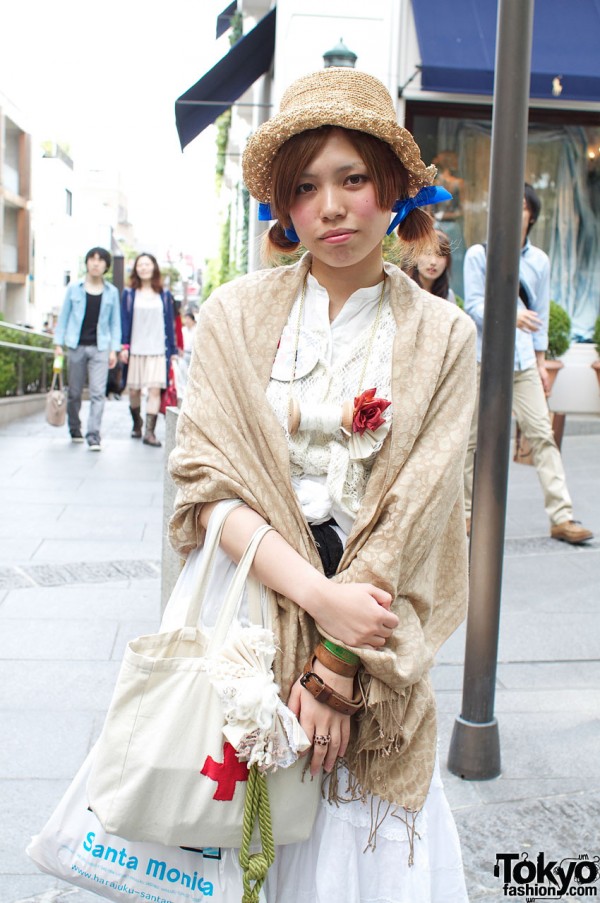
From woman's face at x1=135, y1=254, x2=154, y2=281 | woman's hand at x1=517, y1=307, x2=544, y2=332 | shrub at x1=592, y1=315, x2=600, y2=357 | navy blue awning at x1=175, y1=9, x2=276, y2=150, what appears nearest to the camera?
woman's hand at x1=517, y1=307, x2=544, y2=332

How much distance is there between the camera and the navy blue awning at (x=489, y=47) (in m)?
9.57

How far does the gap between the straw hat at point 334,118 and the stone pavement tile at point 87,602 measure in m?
3.17

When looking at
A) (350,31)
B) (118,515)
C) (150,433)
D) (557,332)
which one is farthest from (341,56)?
(150,433)

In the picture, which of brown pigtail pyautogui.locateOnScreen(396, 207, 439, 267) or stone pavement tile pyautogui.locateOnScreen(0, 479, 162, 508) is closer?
brown pigtail pyautogui.locateOnScreen(396, 207, 439, 267)

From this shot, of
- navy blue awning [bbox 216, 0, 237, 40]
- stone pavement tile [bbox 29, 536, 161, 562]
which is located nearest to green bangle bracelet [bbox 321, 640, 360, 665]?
stone pavement tile [bbox 29, 536, 161, 562]

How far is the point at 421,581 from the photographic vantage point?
1780mm

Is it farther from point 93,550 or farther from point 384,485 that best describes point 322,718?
point 93,550

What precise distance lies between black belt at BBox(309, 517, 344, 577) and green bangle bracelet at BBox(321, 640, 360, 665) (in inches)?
6.5

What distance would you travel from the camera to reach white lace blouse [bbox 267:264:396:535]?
178 centimetres

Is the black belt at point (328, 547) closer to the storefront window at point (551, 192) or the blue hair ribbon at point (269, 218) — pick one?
the blue hair ribbon at point (269, 218)

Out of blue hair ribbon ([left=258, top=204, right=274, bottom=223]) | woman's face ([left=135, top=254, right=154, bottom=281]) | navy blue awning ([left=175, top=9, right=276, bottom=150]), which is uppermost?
navy blue awning ([left=175, top=9, right=276, bottom=150])

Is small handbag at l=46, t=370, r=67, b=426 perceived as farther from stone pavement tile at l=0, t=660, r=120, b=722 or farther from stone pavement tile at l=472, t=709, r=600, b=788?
stone pavement tile at l=472, t=709, r=600, b=788

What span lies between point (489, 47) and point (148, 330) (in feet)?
14.6

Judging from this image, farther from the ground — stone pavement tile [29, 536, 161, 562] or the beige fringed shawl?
the beige fringed shawl
